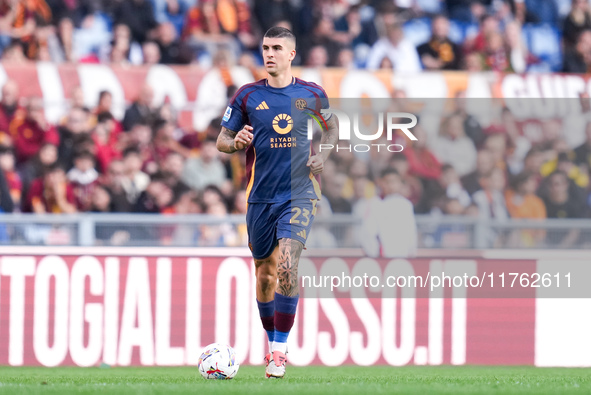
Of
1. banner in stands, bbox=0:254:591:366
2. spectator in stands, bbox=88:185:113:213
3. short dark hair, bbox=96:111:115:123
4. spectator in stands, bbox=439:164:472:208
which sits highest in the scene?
short dark hair, bbox=96:111:115:123

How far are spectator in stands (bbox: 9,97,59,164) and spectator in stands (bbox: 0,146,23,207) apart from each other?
0.31 meters

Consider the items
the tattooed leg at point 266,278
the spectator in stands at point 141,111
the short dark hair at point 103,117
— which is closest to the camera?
the tattooed leg at point 266,278

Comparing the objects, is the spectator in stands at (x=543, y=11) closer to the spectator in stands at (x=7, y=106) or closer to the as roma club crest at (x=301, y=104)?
the spectator in stands at (x=7, y=106)

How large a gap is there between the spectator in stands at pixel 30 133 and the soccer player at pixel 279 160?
14.9ft

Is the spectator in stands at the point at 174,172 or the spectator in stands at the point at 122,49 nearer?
the spectator in stands at the point at 174,172

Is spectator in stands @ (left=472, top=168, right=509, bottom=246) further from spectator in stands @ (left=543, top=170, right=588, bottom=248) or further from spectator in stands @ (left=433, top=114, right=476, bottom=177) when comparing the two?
spectator in stands @ (left=543, top=170, right=588, bottom=248)

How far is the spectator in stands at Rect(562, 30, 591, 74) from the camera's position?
13719 millimetres

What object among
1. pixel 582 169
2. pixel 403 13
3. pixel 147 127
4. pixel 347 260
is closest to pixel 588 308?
pixel 582 169

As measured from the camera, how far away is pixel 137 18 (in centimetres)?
1313

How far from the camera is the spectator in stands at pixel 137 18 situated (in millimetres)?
12977

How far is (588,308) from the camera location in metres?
9.38

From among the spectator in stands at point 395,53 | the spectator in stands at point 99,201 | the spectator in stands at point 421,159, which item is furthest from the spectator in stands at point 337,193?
the spectator in stands at point 395,53

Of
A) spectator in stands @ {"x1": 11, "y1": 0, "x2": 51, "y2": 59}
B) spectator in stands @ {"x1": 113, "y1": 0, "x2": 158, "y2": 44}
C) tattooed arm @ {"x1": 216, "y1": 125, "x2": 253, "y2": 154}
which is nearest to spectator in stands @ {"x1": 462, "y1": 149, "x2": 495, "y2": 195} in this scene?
tattooed arm @ {"x1": 216, "y1": 125, "x2": 253, "y2": 154}

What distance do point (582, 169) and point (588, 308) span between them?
66.7 inches
